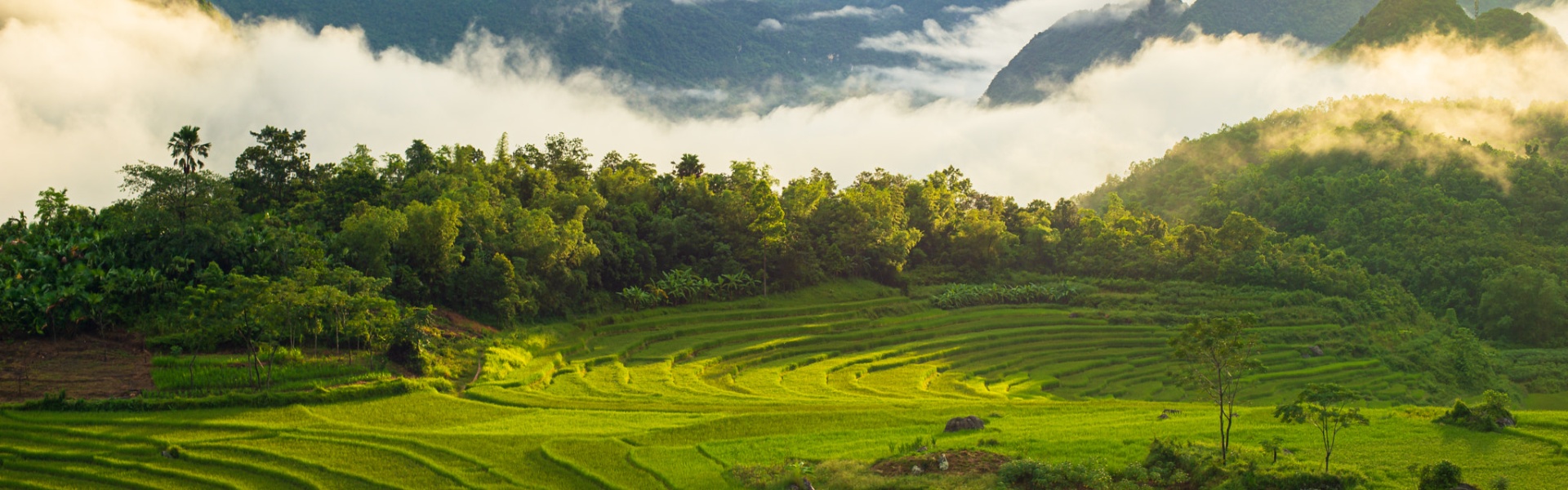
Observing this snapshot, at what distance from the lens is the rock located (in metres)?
24.3

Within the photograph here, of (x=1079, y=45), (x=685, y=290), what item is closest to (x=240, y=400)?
(x=685, y=290)

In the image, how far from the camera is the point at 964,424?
24.4 metres

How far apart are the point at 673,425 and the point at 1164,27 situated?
134190 millimetres

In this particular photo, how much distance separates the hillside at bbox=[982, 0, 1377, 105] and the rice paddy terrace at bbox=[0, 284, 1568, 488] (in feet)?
351

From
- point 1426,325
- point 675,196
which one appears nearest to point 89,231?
point 675,196

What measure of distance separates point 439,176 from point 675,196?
13.1 metres

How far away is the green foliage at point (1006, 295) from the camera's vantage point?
5484 centimetres

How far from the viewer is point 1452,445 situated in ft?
68.6

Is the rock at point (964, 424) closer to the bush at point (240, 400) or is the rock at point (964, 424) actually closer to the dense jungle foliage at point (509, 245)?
the bush at point (240, 400)

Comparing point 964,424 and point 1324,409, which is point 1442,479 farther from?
point 964,424

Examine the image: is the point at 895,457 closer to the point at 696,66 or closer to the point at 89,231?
the point at 89,231

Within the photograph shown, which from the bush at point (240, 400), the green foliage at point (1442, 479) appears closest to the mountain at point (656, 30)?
the bush at point (240, 400)

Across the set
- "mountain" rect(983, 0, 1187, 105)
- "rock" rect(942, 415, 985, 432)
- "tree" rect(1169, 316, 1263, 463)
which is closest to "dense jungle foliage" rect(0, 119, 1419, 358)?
"rock" rect(942, 415, 985, 432)

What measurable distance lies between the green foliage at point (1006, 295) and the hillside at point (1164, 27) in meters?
90.8
